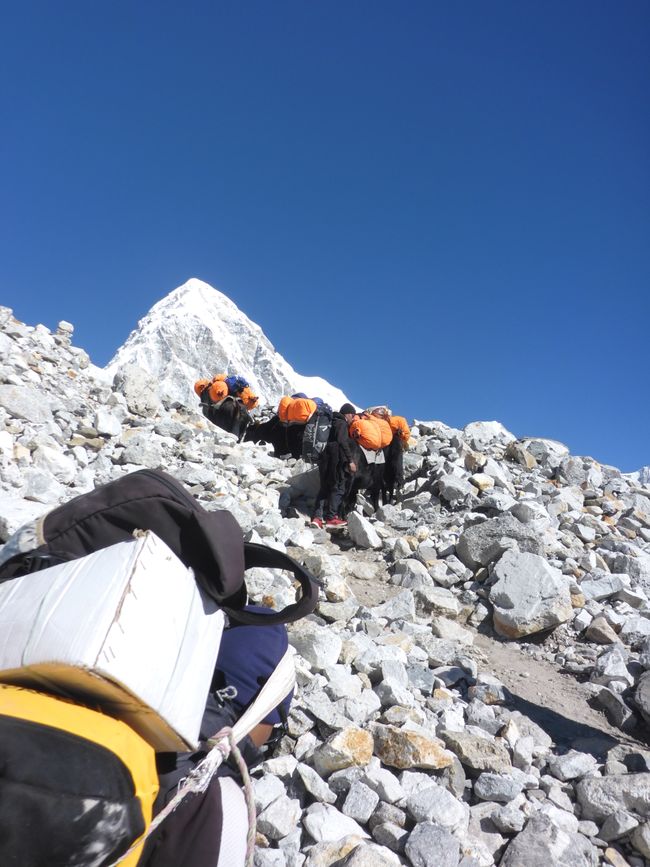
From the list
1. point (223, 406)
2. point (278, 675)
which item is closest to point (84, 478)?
point (278, 675)

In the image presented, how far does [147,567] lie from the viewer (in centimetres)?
125

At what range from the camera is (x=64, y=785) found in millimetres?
944

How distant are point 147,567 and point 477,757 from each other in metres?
2.12

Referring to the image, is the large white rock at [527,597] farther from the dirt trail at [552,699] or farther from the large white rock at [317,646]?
the large white rock at [317,646]

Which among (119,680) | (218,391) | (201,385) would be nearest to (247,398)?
(218,391)

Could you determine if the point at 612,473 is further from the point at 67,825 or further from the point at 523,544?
the point at 67,825

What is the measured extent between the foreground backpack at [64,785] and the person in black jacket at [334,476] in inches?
254

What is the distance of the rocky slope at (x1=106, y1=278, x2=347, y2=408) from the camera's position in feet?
411

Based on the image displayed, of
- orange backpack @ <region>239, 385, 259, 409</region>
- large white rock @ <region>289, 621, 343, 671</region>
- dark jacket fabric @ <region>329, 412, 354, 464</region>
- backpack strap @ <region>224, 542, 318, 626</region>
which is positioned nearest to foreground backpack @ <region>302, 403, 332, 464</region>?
dark jacket fabric @ <region>329, 412, 354, 464</region>

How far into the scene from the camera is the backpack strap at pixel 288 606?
1.71 m

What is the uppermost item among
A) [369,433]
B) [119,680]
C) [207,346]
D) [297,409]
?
[207,346]

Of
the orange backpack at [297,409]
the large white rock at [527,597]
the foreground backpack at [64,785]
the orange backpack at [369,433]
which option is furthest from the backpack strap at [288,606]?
the orange backpack at [297,409]

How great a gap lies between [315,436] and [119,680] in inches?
328

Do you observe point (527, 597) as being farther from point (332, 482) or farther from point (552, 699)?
point (332, 482)
